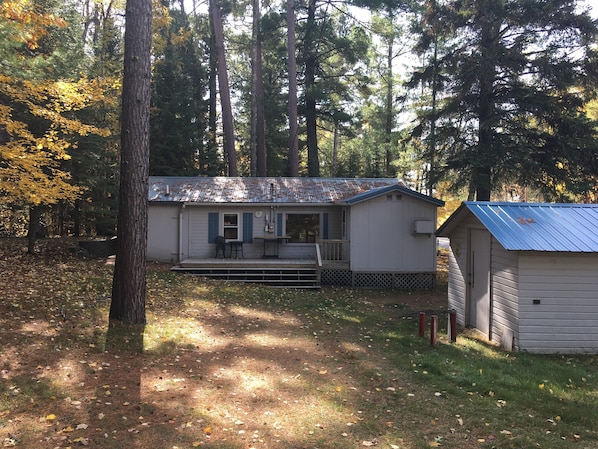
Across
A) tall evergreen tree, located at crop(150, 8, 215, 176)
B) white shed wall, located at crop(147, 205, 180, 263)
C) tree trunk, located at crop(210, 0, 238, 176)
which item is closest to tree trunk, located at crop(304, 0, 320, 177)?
tree trunk, located at crop(210, 0, 238, 176)

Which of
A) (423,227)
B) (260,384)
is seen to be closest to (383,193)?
(423,227)

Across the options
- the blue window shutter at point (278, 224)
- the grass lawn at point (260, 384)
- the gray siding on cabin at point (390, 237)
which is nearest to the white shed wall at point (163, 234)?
the blue window shutter at point (278, 224)

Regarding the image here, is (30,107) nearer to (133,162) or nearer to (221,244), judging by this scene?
(133,162)

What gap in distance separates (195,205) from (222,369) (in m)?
10.5

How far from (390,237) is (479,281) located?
5.60 metres

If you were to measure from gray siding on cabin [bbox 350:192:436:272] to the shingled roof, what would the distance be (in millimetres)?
1113

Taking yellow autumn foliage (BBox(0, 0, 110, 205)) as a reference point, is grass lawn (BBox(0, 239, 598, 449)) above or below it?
below

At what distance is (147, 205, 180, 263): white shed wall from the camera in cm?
1573

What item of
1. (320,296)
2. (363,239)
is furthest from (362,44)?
(320,296)

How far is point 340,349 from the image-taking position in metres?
7.24

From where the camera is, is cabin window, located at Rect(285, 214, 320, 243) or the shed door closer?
the shed door

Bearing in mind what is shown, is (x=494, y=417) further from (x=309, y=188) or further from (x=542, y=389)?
(x=309, y=188)

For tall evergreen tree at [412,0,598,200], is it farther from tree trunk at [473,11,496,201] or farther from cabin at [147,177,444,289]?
cabin at [147,177,444,289]

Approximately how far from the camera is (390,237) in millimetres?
14375
